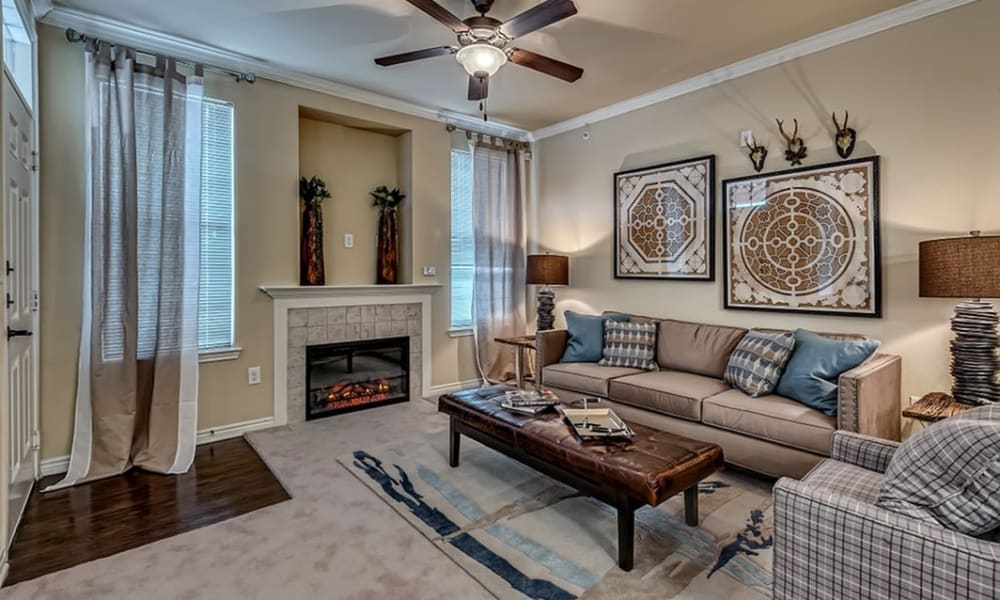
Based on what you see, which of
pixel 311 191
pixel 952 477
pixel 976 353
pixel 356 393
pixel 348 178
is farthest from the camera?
pixel 348 178

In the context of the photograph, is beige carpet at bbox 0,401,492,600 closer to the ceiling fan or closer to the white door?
the white door

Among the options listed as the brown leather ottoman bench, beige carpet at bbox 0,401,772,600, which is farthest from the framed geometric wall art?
beige carpet at bbox 0,401,772,600

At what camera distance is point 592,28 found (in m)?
3.02

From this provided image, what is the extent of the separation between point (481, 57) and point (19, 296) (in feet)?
8.53

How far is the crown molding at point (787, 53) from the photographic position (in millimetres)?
2811

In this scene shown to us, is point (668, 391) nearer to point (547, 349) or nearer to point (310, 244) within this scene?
point (547, 349)

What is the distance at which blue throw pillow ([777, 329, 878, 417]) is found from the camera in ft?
8.66

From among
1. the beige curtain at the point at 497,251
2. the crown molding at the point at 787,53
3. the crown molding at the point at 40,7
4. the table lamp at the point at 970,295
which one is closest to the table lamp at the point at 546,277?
the beige curtain at the point at 497,251

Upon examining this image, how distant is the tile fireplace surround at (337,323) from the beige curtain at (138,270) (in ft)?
2.15

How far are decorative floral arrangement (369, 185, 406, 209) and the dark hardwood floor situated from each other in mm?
2408

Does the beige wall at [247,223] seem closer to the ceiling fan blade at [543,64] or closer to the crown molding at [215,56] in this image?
the crown molding at [215,56]

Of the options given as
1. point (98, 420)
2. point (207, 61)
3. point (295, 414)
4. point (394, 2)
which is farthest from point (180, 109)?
point (295, 414)

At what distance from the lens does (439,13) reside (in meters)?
2.26

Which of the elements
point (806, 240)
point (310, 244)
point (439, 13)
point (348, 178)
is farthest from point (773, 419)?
point (348, 178)
